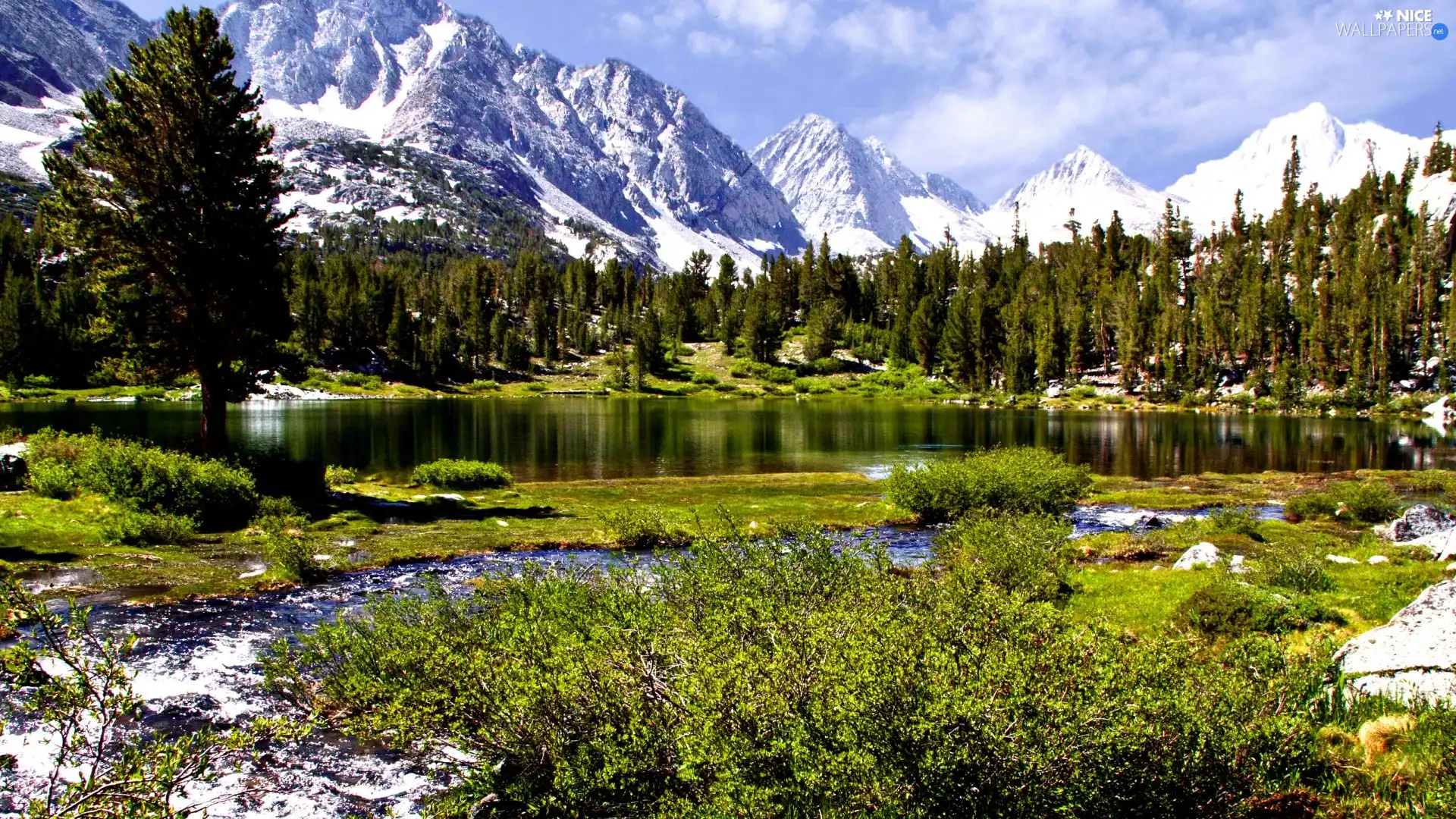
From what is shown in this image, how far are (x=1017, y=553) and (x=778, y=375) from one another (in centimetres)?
14335

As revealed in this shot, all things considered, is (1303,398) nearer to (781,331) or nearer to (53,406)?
(781,331)

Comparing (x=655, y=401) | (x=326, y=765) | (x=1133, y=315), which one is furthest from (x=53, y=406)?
(x=1133, y=315)

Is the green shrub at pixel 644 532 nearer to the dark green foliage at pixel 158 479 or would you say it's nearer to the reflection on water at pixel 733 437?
the dark green foliage at pixel 158 479

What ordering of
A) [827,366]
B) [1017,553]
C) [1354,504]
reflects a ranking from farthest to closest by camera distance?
1. [827,366]
2. [1354,504]
3. [1017,553]

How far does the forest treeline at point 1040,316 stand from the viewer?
4592 inches

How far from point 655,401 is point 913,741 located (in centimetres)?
12036

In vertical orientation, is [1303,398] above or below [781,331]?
below

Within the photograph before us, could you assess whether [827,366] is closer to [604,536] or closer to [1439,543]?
[604,536]

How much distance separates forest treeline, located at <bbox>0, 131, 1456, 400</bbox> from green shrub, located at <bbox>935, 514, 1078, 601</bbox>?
95890 mm

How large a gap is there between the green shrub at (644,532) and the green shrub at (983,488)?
1026 centimetres

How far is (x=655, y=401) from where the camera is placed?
125688 millimetres

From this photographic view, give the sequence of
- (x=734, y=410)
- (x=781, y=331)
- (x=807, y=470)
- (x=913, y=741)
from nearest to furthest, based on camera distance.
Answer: (x=913, y=741)
(x=807, y=470)
(x=734, y=410)
(x=781, y=331)

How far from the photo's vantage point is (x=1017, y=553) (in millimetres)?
16828

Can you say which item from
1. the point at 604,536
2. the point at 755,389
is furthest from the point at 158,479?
the point at 755,389
